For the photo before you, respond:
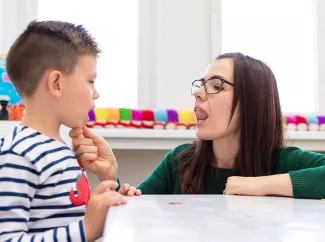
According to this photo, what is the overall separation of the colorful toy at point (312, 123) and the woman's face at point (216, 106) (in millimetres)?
923

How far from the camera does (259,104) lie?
136 cm

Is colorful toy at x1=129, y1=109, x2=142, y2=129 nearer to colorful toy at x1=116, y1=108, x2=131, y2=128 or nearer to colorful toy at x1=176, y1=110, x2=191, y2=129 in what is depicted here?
colorful toy at x1=116, y1=108, x2=131, y2=128

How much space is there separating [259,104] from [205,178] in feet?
0.97

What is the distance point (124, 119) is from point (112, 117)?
0.06m

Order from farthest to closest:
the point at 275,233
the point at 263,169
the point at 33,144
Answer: the point at 263,169 < the point at 33,144 < the point at 275,233

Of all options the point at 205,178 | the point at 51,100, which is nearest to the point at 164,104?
the point at 205,178

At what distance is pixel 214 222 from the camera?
0.58 meters

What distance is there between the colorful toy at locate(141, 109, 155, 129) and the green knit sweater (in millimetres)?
509

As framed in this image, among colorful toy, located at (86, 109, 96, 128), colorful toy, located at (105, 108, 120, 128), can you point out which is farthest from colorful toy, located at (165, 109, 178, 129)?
colorful toy, located at (86, 109, 96, 128)

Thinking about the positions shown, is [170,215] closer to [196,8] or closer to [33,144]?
[33,144]

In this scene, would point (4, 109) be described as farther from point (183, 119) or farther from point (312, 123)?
point (312, 123)

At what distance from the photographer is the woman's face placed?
4.44ft

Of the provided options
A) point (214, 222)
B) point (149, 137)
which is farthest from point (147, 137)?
point (214, 222)

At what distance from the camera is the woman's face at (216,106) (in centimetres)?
135
